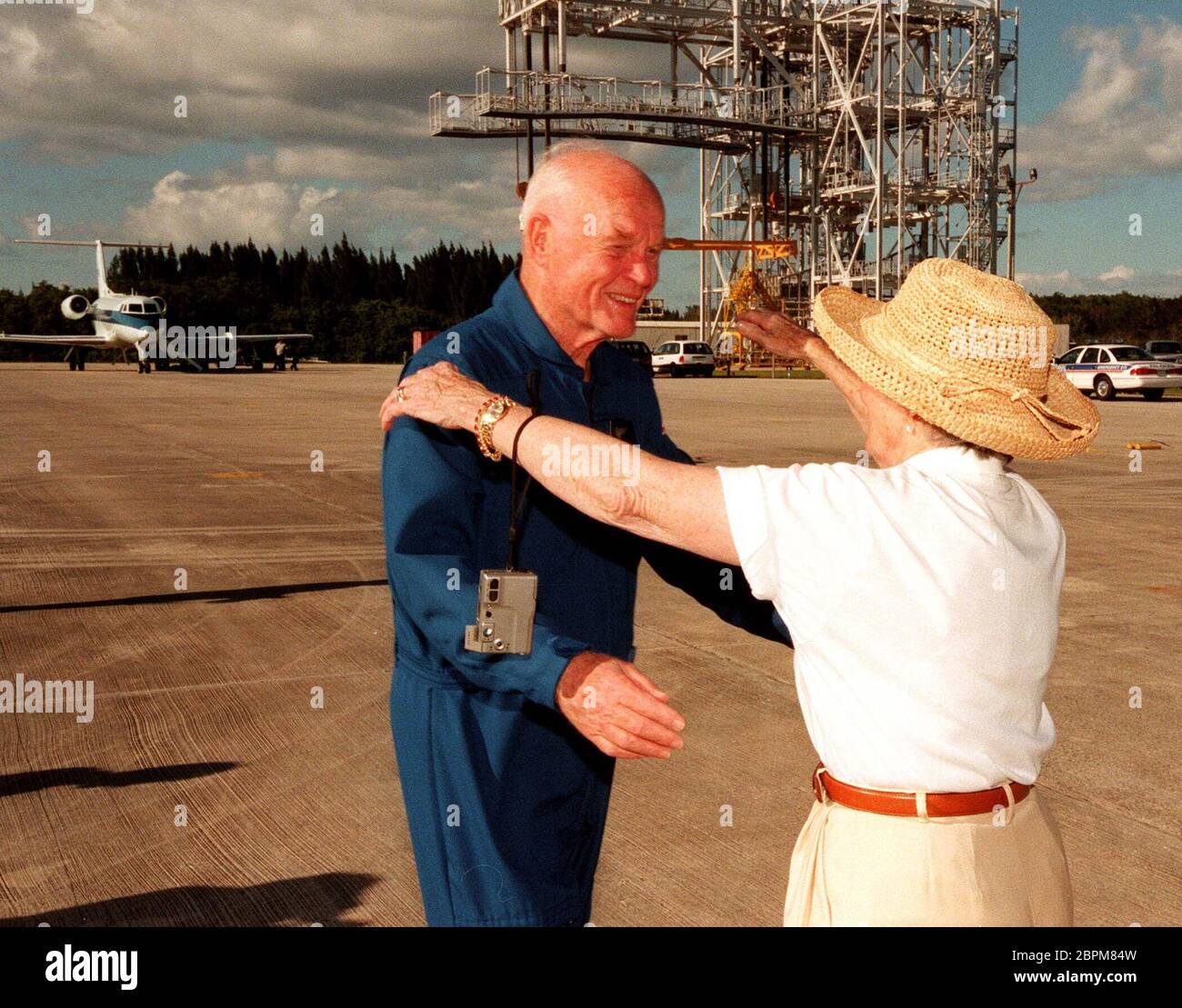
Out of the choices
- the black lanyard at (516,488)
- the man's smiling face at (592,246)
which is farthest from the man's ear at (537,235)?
the black lanyard at (516,488)

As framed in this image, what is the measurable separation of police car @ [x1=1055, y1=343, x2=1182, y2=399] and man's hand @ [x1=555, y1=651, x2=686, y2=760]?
114 feet

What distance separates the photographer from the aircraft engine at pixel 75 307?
187 feet

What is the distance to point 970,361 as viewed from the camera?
2201 mm

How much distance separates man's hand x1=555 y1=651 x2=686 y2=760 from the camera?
2223 mm

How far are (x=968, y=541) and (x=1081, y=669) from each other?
5.94 metres

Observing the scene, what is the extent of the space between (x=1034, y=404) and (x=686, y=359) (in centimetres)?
5367

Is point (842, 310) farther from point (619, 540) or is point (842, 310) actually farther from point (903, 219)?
point (903, 219)

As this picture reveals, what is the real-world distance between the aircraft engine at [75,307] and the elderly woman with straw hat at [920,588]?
60168mm

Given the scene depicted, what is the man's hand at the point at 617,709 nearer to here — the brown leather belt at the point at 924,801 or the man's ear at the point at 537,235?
the brown leather belt at the point at 924,801

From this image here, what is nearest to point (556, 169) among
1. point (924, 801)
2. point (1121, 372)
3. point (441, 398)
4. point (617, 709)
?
point (441, 398)

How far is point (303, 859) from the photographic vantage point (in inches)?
188

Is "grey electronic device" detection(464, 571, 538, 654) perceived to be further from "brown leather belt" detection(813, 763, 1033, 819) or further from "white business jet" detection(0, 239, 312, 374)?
"white business jet" detection(0, 239, 312, 374)

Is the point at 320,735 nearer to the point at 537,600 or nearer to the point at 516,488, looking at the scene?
the point at 537,600

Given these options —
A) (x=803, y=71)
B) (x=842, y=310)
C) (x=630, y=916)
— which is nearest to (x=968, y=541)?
(x=842, y=310)
